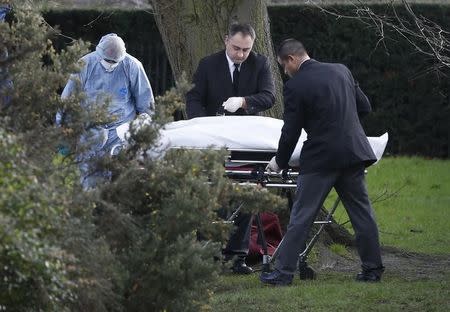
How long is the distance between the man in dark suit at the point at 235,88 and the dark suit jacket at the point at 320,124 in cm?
107

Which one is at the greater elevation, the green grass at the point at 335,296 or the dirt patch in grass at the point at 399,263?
the green grass at the point at 335,296

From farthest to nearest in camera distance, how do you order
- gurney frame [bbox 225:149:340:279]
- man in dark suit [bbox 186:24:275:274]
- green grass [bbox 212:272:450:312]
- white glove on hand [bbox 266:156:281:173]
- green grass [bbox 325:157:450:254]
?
1. green grass [bbox 325:157:450:254]
2. man in dark suit [bbox 186:24:275:274]
3. gurney frame [bbox 225:149:340:279]
4. white glove on hand [bbox 266:156:281:173]
5. green grass [bbox 212:272:450:312]

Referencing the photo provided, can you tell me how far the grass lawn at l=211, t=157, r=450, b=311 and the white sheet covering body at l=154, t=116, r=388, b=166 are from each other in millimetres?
960

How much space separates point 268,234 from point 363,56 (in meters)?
8.04

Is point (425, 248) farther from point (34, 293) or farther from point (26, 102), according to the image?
point (34, 293)

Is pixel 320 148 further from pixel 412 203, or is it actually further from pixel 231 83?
pixel 412 203

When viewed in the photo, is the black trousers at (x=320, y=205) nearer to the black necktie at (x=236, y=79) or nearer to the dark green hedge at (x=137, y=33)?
the black necktie at (x=236, y=79)

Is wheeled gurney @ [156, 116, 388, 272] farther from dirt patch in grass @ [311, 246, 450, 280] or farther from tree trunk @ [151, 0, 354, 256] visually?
tree trunk @ [151, 0, 354, 256]

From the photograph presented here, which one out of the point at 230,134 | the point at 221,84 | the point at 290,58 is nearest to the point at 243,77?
the point at 221,84

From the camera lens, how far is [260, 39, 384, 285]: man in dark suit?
8.19m

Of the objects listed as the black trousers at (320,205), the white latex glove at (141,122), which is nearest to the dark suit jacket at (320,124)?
the black trousers at (320,205)

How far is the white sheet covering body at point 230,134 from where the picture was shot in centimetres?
811

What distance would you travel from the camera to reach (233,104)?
9.09 metres

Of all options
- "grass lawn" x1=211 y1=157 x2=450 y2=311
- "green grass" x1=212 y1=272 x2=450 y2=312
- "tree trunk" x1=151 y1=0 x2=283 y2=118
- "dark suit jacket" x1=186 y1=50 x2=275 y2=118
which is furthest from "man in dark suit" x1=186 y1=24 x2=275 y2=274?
"tree trunk" x1=151 y1=0 x2=283 y2=118
